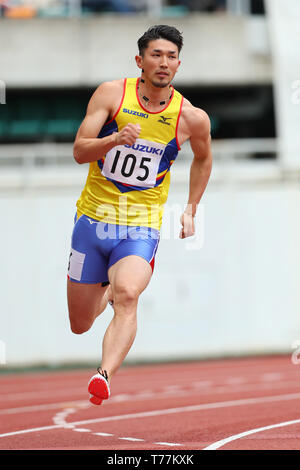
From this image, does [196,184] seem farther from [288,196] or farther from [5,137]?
[5,137]

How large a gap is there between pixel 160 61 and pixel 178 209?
1248 cm

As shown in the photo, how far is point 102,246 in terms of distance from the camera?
6.50m

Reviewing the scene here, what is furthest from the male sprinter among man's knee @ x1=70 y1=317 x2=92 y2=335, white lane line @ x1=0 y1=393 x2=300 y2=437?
white lane line @ x1=0 y1=393 x2=300 y2=437

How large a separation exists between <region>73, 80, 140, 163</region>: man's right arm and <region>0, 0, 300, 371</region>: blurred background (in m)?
10.8

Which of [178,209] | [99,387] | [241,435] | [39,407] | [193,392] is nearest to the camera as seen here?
[99,387]

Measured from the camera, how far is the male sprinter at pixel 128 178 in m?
5.96

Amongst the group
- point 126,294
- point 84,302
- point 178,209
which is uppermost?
point 178,209

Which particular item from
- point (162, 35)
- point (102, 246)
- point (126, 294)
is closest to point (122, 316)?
point (126, 294)

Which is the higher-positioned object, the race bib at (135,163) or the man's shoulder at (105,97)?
the man's shoulder at (105,97)

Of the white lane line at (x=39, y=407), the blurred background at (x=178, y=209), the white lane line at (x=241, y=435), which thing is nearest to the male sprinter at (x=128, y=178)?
the white lane line at (x=241, y=435)

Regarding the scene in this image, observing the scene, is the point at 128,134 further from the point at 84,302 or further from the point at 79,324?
the point at 79,324

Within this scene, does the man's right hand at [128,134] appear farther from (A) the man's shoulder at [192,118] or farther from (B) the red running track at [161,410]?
(B) the red running track at [161,410]

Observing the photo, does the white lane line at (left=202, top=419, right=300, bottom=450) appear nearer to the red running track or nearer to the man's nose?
the red running track

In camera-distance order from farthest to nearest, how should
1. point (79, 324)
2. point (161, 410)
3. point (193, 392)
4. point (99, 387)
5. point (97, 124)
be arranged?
1. point (193, 392)
2. point (161, 410)
3. point (79, 324)
4. point (97, 124)
5. point (99, 387)
